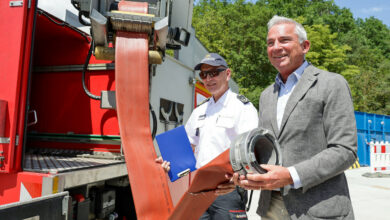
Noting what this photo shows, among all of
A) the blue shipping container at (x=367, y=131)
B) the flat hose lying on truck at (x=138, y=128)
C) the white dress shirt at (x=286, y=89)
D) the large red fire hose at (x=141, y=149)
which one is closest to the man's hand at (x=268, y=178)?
the large red fire hose at (x=141, y=149)

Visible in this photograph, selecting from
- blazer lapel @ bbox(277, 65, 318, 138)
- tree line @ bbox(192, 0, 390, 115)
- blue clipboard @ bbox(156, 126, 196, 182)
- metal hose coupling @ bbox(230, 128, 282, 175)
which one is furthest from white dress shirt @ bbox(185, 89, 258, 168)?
tree line @ bbox(192, 0, 390, 115)

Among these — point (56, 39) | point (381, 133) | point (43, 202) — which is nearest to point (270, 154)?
point (43, 202)

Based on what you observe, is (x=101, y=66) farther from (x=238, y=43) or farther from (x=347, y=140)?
(x=238, y=43)

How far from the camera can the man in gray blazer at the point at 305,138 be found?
123 cm

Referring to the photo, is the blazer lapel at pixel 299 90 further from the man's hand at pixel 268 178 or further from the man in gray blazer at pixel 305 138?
the man's hand at pixel 268 178

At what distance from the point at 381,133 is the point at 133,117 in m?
13.8

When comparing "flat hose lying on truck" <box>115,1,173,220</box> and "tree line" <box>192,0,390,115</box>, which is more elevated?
"tree line" <box>192,0,390,115</box>

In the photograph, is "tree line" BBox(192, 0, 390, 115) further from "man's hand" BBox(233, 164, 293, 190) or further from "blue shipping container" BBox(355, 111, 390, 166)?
"man's hand" BBox(233, 164, 293, 190)

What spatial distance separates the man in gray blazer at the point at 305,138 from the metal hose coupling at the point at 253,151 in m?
0.04

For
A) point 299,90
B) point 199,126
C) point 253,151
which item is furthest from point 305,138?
point 199,126

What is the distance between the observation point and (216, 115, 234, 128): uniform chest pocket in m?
2.28

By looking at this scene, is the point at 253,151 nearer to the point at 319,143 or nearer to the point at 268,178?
the point at 268,178

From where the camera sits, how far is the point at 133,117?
2477 millimetres

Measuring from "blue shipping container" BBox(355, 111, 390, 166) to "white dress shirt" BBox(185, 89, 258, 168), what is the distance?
1144 cm
